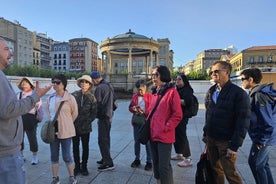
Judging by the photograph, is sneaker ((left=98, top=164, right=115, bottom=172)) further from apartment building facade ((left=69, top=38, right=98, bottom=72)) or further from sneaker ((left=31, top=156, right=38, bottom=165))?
apartment building facade ((left=69, top=38, right=98, bottom=72))

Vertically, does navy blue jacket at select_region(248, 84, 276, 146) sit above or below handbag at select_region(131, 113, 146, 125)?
above

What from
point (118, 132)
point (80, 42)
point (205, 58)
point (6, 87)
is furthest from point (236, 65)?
point (6, 87)

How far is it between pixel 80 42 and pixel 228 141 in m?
136

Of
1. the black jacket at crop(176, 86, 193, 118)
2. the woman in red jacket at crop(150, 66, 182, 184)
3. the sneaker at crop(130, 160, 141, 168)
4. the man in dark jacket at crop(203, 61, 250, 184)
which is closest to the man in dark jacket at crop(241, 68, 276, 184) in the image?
the man in dark jacket at crop(203, 61, 250, 184)

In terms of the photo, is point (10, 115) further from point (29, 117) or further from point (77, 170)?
point (29, 117)

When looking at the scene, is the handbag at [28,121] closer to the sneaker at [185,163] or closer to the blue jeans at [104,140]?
the blue jeans at [104,140]

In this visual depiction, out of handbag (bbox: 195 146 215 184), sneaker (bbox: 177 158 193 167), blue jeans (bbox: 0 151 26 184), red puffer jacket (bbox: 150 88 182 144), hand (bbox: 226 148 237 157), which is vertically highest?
red puffer jacket (bbox: 150 88 182 144)

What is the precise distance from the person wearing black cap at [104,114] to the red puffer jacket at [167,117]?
165 centimetres

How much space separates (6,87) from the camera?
7.29 feet

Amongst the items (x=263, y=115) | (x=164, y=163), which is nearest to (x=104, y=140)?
(x=164, y=163)

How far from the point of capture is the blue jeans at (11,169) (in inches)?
87.5

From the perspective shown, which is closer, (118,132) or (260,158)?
(260,158)

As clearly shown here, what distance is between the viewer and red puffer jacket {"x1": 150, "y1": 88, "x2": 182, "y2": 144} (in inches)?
136

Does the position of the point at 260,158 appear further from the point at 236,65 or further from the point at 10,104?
the point at 236,65
